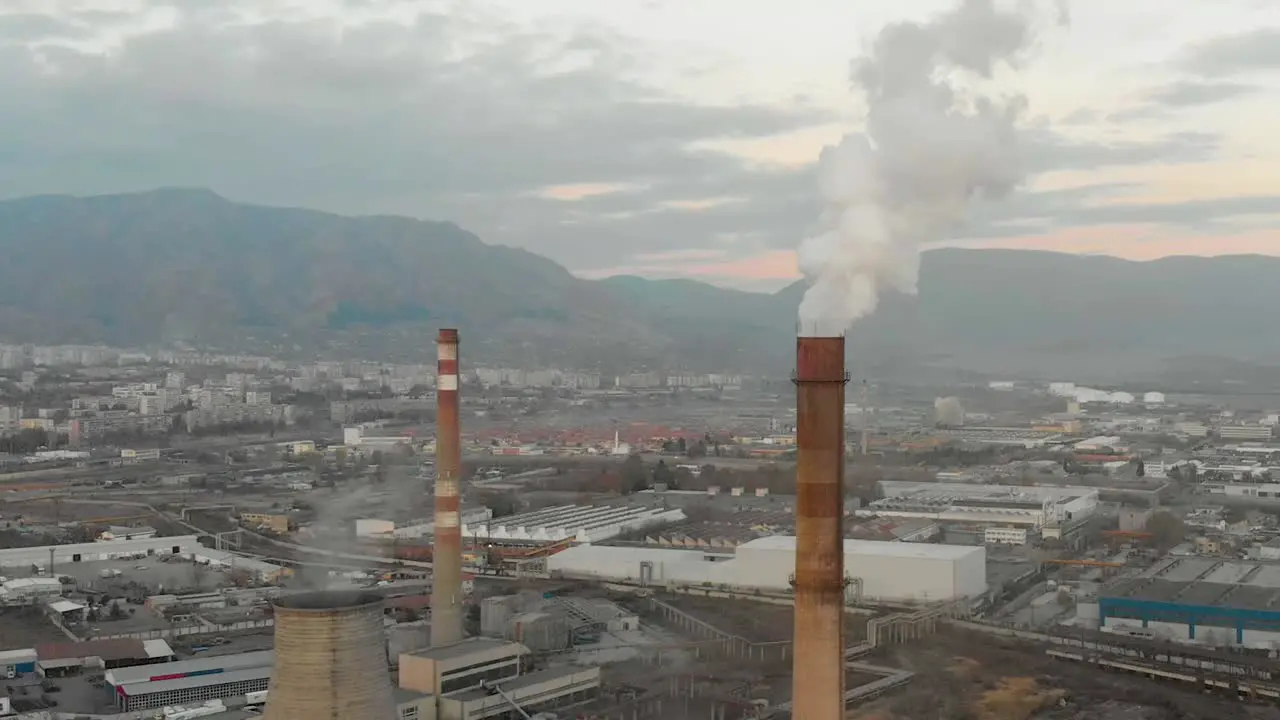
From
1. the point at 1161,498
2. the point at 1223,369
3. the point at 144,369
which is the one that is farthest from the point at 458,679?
the point at 1223,369

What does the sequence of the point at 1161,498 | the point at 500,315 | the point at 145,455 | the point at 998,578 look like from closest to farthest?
the point at 998,578 → the point at 1161,498 → the point at 145,455 → the point at 500,315

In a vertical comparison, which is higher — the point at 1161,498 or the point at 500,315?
the point at 500,315

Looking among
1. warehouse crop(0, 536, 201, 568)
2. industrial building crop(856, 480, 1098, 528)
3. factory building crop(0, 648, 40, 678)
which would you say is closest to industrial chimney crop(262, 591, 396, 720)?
factory building crop(0, 648, 40, 678)

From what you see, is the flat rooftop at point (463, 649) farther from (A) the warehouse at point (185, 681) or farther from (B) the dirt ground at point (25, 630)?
(B) the dirt ground at point (25, 630)

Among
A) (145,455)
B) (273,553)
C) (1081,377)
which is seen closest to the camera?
(273,553)

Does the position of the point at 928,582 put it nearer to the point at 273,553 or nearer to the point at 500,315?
the point at 273,553

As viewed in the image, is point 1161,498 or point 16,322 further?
point 16,322
